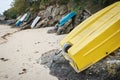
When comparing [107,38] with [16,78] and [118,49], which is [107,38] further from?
[16,78]

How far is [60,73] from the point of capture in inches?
253

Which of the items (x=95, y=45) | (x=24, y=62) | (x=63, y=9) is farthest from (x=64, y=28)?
(x=95, y=45)

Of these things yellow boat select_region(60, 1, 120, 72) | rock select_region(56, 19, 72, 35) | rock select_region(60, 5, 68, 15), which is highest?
yellow boat select_region(60, 1, 120, 72)

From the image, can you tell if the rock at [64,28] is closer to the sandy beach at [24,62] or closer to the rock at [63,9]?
the sandy beach at [24,62]

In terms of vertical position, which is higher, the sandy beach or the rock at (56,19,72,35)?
the sandy beach

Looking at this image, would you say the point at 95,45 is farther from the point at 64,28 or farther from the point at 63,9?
the point at 63,9

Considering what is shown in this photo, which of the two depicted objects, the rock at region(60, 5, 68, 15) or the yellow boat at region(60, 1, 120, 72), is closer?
the yellow boat at region(60, 1, 120, 72)

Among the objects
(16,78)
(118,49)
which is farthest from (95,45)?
(16,78)

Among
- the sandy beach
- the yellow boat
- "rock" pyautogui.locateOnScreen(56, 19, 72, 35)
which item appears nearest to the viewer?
the yellow boat

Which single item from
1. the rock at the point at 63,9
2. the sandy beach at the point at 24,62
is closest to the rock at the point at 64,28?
the sandy beach at the point at 24,62

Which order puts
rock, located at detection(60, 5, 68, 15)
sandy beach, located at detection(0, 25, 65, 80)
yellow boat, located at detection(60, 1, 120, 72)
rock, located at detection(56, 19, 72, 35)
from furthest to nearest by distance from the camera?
1. rock, located at detection(60, 5, 68, 15)
2. rock, located at detection(56, 19, 72, 35)
3. sandy beach, located at detection(0, 25, 65, 80)
4. yellow boat, located at detection(60, 1, 120, 72)

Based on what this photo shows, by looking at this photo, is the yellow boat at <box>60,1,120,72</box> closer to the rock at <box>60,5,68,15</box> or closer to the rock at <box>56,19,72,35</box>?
the rock at <box>56,19,72,35</box>

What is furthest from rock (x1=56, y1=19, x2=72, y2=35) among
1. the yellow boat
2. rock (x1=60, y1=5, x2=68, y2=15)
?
the yellow boat

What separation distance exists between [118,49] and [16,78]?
2990 millimetres
